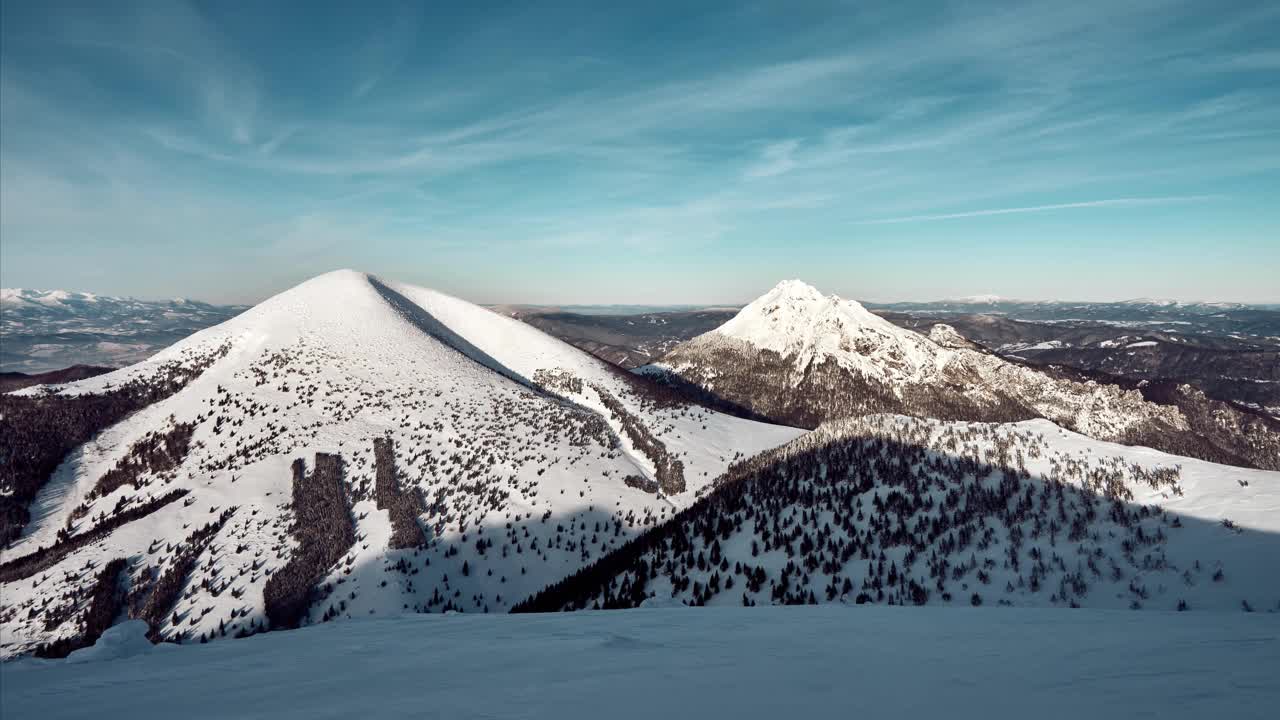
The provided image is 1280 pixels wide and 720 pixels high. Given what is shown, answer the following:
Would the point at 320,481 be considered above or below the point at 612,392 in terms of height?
below

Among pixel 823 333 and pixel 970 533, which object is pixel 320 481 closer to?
pixel 970 533

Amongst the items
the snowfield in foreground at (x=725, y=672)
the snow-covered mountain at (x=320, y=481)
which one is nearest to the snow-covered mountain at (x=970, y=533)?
the snowfield in foreground at (x=725, y=672)

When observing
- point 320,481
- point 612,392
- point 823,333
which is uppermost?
point 823,333

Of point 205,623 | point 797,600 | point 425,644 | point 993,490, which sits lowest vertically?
point 205,623

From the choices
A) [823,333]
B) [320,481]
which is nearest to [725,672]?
[320,481]

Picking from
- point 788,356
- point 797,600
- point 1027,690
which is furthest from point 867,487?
point 788,356

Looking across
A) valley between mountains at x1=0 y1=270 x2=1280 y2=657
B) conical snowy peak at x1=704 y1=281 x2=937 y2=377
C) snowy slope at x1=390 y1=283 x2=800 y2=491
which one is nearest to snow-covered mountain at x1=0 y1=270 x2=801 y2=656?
valley between mountains at x1=0 y1=270 x2=1280 y2=657

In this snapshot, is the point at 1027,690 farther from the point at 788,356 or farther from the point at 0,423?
the point at 788,356
